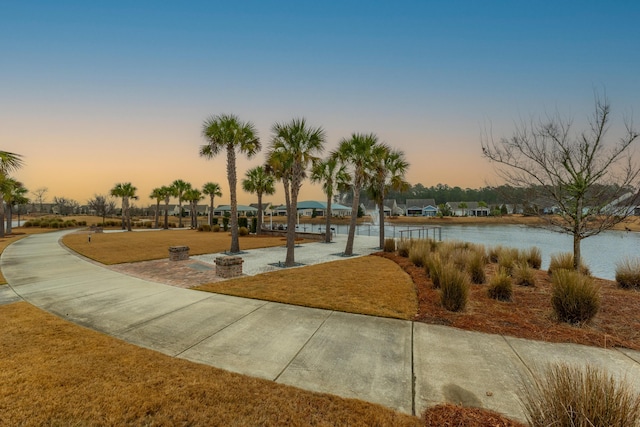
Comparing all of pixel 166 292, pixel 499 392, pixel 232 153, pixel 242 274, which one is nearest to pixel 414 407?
pixel 499 392

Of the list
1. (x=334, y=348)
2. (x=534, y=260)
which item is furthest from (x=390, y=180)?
(x=334, y=348)

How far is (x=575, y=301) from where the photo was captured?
19.4 ft

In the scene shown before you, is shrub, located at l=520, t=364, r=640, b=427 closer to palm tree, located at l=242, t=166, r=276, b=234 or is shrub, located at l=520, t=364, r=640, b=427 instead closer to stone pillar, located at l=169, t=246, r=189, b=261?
stone pillar, located at l=169, t=246, r=189, b=261

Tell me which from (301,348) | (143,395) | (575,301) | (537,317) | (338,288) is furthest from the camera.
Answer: (338,288)

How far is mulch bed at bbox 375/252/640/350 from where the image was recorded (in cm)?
521

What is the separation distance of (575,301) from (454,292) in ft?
7.70

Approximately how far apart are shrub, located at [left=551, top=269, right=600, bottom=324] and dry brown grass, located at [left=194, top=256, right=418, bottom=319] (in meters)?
3.06

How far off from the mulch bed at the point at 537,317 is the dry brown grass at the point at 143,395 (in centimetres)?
379

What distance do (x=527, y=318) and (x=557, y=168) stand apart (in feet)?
18.2

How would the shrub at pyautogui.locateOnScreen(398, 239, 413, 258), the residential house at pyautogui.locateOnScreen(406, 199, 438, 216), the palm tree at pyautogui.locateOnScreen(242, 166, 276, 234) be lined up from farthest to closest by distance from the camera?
1. the residential house at pyautogui.locateOnScreen(406, 199, 438, 216)
2. the palm tree at pyautogui.locateOnScreen(242, 166, 276, 234)
3. the shrub at pyautogui.locateOnScreen(398, 239, 413, 258)

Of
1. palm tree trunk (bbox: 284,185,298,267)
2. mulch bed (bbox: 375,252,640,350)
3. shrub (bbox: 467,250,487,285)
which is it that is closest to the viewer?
mulch bed (bbox: 375,252,640,350)

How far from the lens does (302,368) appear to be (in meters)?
4.14

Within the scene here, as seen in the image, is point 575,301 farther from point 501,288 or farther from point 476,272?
point 476,272

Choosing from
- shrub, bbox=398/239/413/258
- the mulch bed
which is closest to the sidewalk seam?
the mulch bed
